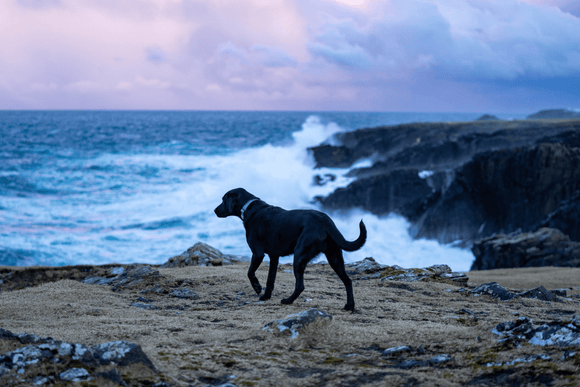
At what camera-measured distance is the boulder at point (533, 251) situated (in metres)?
14.4

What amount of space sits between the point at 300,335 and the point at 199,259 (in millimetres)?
6583

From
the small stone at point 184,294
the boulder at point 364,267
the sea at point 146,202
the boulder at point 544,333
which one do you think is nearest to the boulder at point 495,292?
the boulder at point 364,267

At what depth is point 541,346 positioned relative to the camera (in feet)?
12.0

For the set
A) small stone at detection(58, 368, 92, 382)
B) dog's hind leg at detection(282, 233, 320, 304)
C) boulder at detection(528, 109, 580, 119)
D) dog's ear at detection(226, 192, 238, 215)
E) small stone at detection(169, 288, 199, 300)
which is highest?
boulder at detection(528, 109, 580, 119)

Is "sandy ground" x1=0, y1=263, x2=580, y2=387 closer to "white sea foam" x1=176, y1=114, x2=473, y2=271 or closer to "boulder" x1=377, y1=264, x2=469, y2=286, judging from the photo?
"boulder" x1=377, y1=264, x2=469, y2=286

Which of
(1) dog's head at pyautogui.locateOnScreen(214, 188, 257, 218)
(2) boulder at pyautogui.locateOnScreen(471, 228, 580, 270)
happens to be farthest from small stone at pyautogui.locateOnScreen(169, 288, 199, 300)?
(2) boulder at pyautogui.locateOnScreen(471, 228, 580, 270)

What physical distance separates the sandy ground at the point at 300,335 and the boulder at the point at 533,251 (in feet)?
25.2

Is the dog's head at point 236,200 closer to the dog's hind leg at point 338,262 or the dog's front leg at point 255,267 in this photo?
the dog's front leg at point 255,267

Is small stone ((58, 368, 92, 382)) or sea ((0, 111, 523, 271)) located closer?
small stone ((58, 368, 92, 382))

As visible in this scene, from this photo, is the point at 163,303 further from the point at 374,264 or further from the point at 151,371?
the point at 374,264

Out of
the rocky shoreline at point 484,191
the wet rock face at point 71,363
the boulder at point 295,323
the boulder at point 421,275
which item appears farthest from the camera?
the rocky shoreline at point 484,191

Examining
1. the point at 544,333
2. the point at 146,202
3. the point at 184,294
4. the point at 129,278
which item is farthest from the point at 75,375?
the point at 146,202

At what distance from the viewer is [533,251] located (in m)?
14.9

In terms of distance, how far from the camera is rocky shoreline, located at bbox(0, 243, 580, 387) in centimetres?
323
